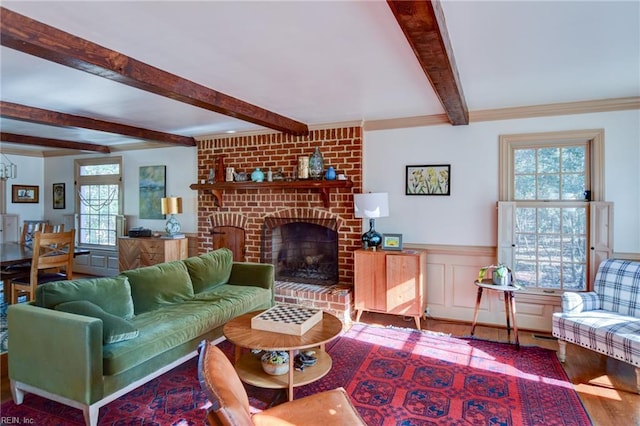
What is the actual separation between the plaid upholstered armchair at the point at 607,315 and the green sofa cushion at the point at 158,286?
3304 millimetres

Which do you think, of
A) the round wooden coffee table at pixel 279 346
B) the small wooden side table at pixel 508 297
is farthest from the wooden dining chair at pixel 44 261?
the small wooden side table at pixel 508 297

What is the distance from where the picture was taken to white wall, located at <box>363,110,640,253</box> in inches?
139

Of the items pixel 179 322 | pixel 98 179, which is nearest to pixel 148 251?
pixel 98 179

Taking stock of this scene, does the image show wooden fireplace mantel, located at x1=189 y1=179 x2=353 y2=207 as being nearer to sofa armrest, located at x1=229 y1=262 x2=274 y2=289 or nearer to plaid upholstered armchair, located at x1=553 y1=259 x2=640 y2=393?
sofa armrest, located at x1=229 y1=262 x2=274 y2=289

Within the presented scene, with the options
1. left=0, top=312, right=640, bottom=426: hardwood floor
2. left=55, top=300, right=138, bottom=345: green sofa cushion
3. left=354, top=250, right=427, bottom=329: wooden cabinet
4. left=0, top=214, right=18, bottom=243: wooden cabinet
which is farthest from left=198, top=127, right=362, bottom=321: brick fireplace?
left=0, top=214, right=18, bottom=243: wooden cabinet

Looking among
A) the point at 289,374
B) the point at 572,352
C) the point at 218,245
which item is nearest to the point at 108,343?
the point at 289,374

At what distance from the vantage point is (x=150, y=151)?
6027mm

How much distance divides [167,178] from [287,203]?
225 cm

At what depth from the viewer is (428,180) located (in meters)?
4.27

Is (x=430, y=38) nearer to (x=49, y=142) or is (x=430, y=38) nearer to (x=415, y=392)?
(x=415, y=392)

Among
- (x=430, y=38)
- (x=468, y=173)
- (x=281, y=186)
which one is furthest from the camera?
(x=281, y=186)

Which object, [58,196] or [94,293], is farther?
[58,196]

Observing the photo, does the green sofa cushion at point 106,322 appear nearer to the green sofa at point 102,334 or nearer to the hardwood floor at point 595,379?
the green sofa at point 102,334

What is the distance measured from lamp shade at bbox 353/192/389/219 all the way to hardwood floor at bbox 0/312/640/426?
1286 millimetres
